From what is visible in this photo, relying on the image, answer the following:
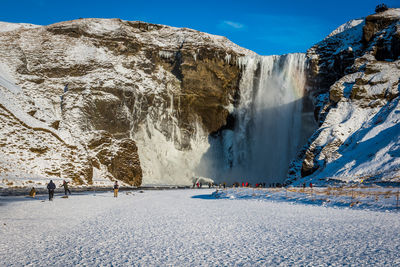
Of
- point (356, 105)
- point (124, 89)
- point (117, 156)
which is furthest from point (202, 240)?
point (124, 89)

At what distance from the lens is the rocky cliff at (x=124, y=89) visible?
59.5m

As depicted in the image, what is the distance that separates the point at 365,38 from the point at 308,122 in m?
20.6

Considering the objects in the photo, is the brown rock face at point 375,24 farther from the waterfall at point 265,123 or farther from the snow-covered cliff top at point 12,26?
the snow-covered cliff top at point 12,26

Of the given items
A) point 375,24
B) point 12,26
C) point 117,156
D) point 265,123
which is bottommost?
point 117,156

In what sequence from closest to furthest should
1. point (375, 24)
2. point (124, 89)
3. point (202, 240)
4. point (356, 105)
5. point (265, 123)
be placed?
point (202, 240) < point (356, 105) < point (375, 24) < point (124, 89) < point (265, 123)

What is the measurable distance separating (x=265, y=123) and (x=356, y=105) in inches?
903

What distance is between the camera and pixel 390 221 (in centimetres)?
1294

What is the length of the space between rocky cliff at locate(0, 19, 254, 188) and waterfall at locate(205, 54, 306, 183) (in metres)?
4.04

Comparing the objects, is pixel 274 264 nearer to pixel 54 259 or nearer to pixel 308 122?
pixel 54 259

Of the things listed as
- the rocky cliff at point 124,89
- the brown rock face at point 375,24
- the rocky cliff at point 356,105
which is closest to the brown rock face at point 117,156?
the rocky cliff at point 124,89

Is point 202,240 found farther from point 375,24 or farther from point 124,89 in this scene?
point 375,24

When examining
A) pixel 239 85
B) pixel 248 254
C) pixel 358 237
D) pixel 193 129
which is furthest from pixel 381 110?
pixel 248 254

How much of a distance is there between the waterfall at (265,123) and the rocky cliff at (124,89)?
4039 millimetres

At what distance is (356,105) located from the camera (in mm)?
54781
